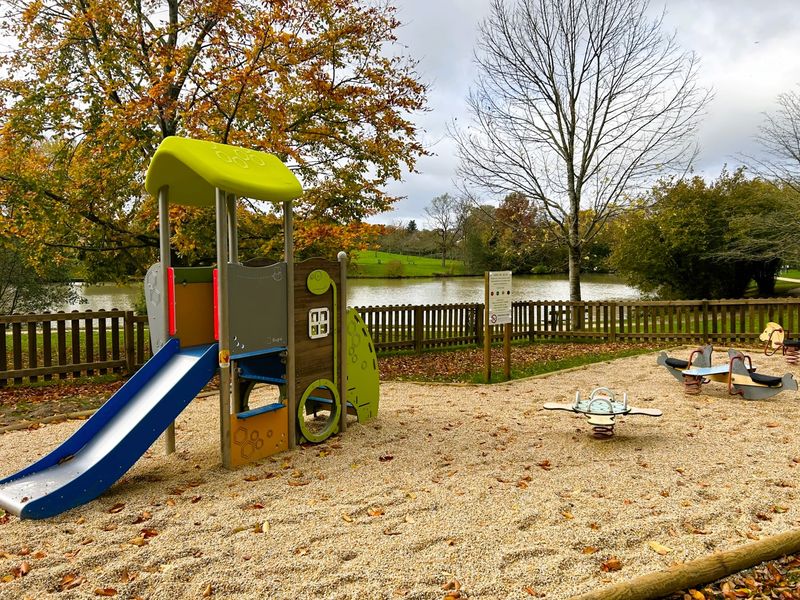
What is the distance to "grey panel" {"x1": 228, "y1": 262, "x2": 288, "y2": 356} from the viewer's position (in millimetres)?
4621

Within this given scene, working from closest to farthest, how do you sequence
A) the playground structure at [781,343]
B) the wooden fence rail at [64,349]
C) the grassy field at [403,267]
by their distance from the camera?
the wooden fence rail at [64,349]
the playground structure at [781,343]
the grassy field at [403,267]

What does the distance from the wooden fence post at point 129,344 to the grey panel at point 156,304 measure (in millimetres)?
4375

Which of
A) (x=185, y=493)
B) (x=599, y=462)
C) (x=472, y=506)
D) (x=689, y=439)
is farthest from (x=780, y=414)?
(x=185, y=493)

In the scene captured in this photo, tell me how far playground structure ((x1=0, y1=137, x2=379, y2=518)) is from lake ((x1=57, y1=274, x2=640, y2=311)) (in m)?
9.88

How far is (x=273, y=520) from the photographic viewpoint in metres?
3.64

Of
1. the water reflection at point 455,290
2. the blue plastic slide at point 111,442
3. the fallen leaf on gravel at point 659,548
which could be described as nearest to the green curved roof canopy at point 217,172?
the blue plastic slide at point 111,442

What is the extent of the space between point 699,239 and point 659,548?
19.5m

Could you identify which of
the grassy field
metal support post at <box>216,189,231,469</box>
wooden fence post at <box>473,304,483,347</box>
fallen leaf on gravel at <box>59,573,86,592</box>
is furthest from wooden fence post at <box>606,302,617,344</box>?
the grassy field

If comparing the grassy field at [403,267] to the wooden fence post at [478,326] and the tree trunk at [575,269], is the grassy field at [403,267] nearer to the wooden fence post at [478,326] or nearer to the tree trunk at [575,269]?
the tree trunk at [575,269]

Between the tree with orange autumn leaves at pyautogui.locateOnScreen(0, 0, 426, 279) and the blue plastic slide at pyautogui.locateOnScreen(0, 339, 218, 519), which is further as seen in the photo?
the tree with orange autumn leaves at pyautogui.locateOnScreen(0, 0, 426, 279)

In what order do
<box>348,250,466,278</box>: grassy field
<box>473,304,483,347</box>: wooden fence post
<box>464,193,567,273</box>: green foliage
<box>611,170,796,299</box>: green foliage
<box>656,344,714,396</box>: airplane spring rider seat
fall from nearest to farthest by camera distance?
<box>656,344,714,396</box>: airplane spring rider seat → <box>473,304,483,347</box>: wooden fence post → <box>464,193,567,273</box>: green foliage → <box>611,170,796,299</box>: green foliage → <box>348,250,466,278</box>: grassy field

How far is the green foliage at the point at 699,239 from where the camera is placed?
1956cm

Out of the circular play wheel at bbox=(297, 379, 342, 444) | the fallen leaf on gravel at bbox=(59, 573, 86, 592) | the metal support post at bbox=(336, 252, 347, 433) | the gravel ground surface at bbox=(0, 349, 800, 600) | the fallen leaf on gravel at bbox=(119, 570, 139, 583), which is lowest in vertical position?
the gravel ground surface at bbox=(0, 349, 800, 600)

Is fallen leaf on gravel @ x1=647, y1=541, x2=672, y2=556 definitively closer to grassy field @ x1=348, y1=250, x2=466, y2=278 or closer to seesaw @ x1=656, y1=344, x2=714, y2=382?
seesaw @ x1=656, y1=344, x2=714, y2=382
